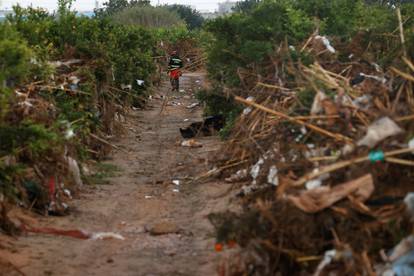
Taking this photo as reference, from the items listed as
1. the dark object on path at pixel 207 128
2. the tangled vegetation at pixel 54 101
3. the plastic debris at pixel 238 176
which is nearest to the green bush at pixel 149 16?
Answer: the tangled vegetation at pixel 54 101

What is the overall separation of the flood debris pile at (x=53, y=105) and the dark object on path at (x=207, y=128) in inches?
65.6

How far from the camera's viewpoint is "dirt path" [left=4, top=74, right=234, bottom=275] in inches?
376

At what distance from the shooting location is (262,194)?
9.34m

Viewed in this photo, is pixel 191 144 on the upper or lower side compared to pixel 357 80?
lower

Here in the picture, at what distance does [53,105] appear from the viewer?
43.7ft

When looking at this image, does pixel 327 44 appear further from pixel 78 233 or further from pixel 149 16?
pixel 149 16

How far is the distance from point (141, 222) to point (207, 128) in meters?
8.93

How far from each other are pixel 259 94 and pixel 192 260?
5391 mm

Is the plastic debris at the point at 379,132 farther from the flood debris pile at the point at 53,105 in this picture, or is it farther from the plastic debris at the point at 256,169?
the plastic debris at the point at 256,169

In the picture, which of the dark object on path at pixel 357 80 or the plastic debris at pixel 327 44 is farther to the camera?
the plastic debris at pixel 327 44

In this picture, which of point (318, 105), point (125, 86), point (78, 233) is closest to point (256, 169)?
point (78, 233)

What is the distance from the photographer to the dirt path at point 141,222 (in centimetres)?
956

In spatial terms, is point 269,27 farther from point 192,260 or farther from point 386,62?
point 192,260

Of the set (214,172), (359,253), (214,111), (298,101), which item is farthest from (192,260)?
(214,111)
